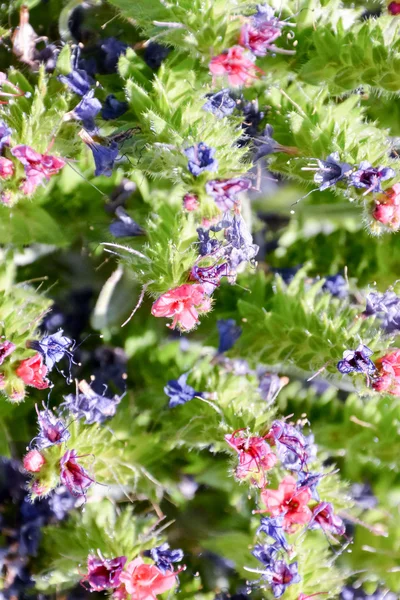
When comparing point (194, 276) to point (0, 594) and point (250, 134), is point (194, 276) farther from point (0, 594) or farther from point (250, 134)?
point (0, 594)

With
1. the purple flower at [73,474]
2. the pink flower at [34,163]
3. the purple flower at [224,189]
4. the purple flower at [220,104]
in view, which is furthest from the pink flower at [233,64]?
the purple flower at [73,474]

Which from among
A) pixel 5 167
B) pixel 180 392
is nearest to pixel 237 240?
pixel 180 392

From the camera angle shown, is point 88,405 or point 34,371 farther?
point 88,405

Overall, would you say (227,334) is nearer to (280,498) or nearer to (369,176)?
(280,498)

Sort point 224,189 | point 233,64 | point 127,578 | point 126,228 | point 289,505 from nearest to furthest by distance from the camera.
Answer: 1. point 224,189
2. point 233,64
3. point 127,578
4. point 289,505
5. point 126,228

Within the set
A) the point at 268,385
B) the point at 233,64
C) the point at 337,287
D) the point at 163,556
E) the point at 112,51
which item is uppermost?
the point at 233,64

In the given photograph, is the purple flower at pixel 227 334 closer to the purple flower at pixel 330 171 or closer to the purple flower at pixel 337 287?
the purple flower at pixel 337 287
